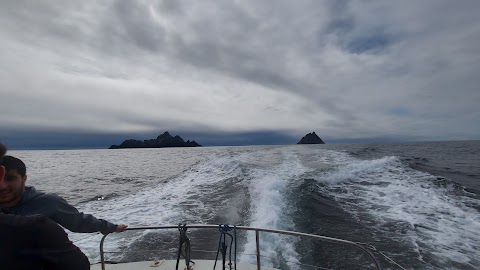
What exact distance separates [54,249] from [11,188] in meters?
0.64

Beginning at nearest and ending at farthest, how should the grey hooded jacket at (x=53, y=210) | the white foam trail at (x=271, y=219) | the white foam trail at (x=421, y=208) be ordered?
the grey hooded jacket at (x=53, y=210) < the white foam trail at (x=271, y=219) < the white foam trail at (x=421, y=208)

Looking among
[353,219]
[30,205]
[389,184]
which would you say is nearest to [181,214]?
[353,219]

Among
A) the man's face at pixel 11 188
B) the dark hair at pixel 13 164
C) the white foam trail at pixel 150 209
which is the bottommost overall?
the white foam trail at pixel 150 209

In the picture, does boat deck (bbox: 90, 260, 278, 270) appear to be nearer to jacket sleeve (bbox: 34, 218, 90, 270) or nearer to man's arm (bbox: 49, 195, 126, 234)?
man's arm (bbox: 49, 195, 126, 234)

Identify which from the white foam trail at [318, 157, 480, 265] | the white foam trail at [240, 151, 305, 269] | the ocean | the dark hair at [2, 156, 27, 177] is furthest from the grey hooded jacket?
the white foam trail at [318, 157, 480, 265]

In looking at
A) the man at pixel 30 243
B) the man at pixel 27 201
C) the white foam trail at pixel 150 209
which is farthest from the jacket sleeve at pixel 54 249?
the white foam trail at pixel 150 209

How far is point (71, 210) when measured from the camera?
182 centimetres

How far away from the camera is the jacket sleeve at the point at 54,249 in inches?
42.6

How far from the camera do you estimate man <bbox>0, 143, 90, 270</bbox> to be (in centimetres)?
103

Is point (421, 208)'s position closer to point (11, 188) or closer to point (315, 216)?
point (315, 216)

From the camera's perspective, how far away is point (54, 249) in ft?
3.67

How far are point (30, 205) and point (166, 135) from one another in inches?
5565

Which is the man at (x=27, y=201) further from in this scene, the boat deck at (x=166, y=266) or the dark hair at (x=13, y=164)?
the boat deck at (x=166, y=266)

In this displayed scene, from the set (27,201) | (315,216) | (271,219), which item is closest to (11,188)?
(27,201)
